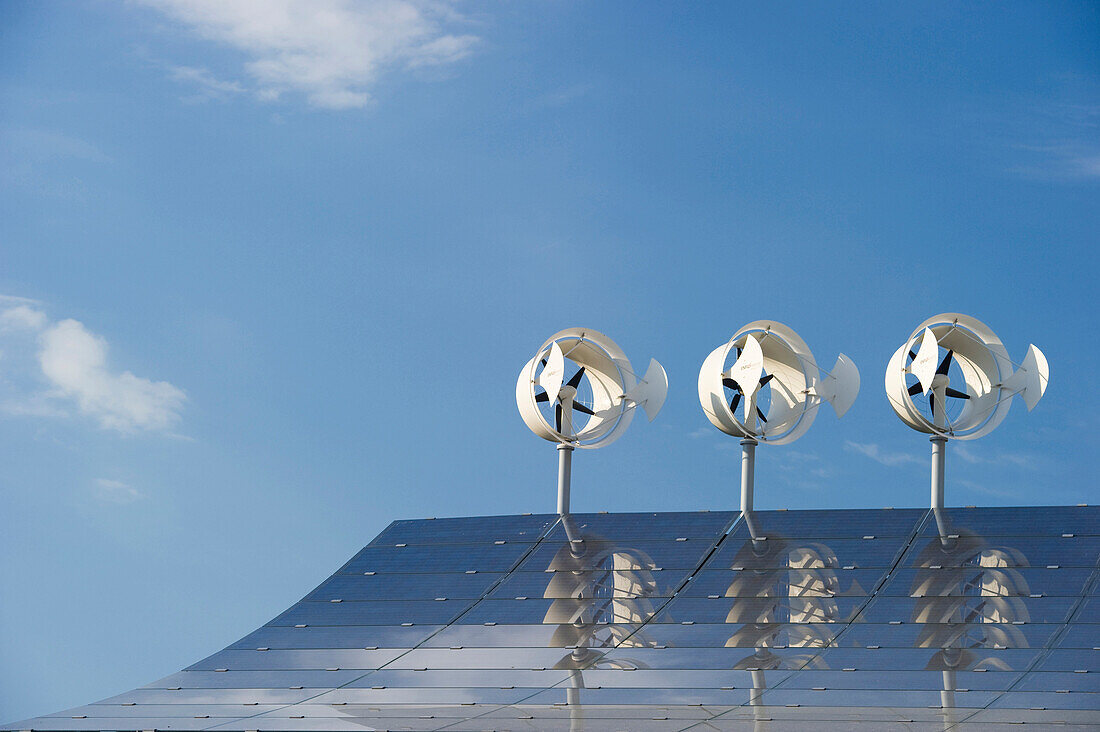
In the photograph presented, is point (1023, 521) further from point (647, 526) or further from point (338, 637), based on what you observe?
point (338, 637)

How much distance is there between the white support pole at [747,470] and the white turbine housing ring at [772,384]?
0.95 feet

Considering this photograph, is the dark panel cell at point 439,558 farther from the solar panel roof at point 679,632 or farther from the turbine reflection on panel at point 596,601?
the turbine reflection on panel at point 596,601

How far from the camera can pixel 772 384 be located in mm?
43250

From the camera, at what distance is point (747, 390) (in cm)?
4234

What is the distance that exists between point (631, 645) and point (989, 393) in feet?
46.1

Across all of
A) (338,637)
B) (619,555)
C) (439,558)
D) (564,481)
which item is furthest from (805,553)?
(338,637)

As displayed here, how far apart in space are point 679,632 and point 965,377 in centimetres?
1280

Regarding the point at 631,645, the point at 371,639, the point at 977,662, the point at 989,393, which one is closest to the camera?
the point at 977,662

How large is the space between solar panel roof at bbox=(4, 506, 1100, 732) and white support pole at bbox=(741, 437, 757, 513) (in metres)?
0.55

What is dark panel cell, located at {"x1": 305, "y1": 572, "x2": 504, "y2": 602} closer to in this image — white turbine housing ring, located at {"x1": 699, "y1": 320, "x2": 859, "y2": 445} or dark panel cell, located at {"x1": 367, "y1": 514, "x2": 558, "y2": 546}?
dark panel cell, located at {"x1": 367, "y1": 514, "x2": 558, "y2": 546}

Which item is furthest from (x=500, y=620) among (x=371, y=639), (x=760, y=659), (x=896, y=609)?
(x=896, y=609)

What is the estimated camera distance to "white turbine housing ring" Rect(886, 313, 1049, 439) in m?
41.3

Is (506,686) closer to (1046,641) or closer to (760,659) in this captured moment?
(760,659)

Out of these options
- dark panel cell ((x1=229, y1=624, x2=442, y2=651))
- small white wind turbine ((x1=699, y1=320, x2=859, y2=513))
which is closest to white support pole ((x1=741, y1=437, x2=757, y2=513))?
small white wind turbine ((x1=699, y1=320, x2=859, y2=513))
